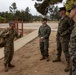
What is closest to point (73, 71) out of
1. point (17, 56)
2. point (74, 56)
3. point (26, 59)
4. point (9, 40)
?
point (74, 56)

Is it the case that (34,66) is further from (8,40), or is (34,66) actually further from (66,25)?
(66,25)

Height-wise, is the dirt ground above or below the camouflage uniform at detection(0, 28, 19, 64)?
below

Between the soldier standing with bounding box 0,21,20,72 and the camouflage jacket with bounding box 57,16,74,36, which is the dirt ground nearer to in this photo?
the soldier standing with bounding box 0,21,20,72

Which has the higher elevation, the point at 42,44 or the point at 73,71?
the point at 73,71

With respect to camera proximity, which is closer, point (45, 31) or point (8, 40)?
point (8, 40)

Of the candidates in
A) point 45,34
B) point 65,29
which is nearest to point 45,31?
point 45,34

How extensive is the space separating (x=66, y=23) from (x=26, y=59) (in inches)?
115

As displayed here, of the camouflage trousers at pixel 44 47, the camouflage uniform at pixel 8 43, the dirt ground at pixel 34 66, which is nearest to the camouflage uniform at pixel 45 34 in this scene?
the camouflage trousers at pixel 44 47

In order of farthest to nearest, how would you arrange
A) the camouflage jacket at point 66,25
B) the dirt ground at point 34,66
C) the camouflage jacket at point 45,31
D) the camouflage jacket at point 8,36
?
1. the camouflage jacket at point 45,31
2. the camouflage jacket at point 8,36
3. the dirt ground at point 34,66
4. the camouflage jacket at point 66,25

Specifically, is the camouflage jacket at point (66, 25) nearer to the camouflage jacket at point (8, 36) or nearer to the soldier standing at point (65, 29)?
the soldier standing at point (65, 29)

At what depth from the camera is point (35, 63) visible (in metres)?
9.30

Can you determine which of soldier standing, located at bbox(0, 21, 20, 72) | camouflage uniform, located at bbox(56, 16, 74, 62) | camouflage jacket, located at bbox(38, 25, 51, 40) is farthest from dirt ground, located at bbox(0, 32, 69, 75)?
camouflage jacket, located at bbox(38, 25, 51, 40)

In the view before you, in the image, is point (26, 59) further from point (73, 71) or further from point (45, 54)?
point (73, 71)

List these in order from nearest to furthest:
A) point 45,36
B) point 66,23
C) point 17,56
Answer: point 66,23, point 45,36, point 17,56
